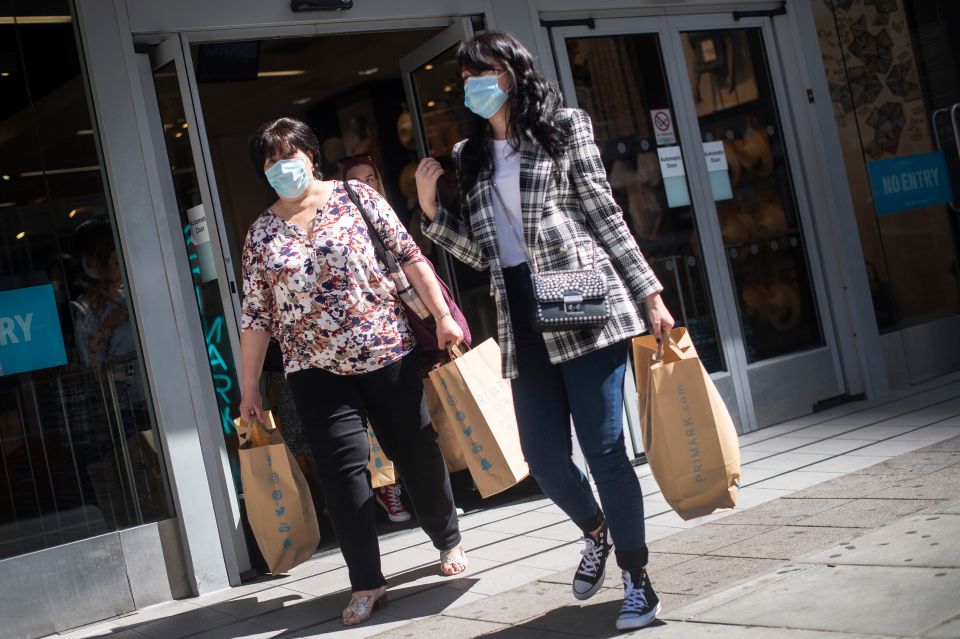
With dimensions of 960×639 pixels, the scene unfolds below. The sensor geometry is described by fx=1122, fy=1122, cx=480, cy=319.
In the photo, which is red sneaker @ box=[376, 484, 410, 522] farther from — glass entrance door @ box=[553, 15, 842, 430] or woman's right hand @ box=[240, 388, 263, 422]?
glass entrance door @ box=[553, 15, 842, 430]

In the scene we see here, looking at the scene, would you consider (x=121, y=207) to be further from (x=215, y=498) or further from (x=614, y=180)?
(x=614, y=180)

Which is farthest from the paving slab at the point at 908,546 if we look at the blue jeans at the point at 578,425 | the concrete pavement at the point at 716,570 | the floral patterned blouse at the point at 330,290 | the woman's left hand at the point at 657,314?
the floral patterned blouse at the point at 330,290

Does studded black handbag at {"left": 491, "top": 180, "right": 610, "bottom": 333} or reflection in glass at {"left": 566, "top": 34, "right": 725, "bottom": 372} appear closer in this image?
studded black handbag at {"left": 491, "top": 180, "right": 610, "bottom": 333}

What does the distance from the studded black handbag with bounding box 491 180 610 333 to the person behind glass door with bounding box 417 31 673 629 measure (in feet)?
0.21

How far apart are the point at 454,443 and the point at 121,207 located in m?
1.73

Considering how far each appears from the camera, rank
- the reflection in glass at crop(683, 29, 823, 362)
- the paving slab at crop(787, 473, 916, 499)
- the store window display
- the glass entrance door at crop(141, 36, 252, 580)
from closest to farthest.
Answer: the paving slab at crop(787, 473, 916, 499) → the glass entrance door at crop(141, 36, 252, 580) → the reflection in glass at crop(683, 29, 823, 362) → the store window display

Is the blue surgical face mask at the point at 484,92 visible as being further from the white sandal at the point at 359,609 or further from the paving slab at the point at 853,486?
the paving slab at the point at 853,486

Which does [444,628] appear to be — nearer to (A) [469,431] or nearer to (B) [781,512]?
(A) [469,431]

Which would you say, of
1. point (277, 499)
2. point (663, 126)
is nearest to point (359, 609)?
point (277, 499)

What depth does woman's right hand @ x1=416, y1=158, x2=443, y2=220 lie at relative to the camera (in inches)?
139

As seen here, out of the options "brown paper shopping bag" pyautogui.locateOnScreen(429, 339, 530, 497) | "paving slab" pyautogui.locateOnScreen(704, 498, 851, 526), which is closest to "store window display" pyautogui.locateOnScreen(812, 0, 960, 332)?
"paving slab" pyautogui.locateOnScreen(704, 498, 851, 526)

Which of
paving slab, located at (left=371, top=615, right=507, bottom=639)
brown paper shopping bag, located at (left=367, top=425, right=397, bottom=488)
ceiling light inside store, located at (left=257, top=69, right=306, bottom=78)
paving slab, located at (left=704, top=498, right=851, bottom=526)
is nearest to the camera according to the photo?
paving slab, located at (left=371, top=615, right=507, bottom=639)

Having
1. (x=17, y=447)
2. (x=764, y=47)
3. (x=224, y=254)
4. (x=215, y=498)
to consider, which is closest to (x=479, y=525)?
(x=215, y=498)

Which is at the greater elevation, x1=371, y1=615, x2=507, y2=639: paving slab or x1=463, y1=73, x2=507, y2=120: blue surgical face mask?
x1=463, y1=73, x2=507, y2=120: blue surgical face mask
